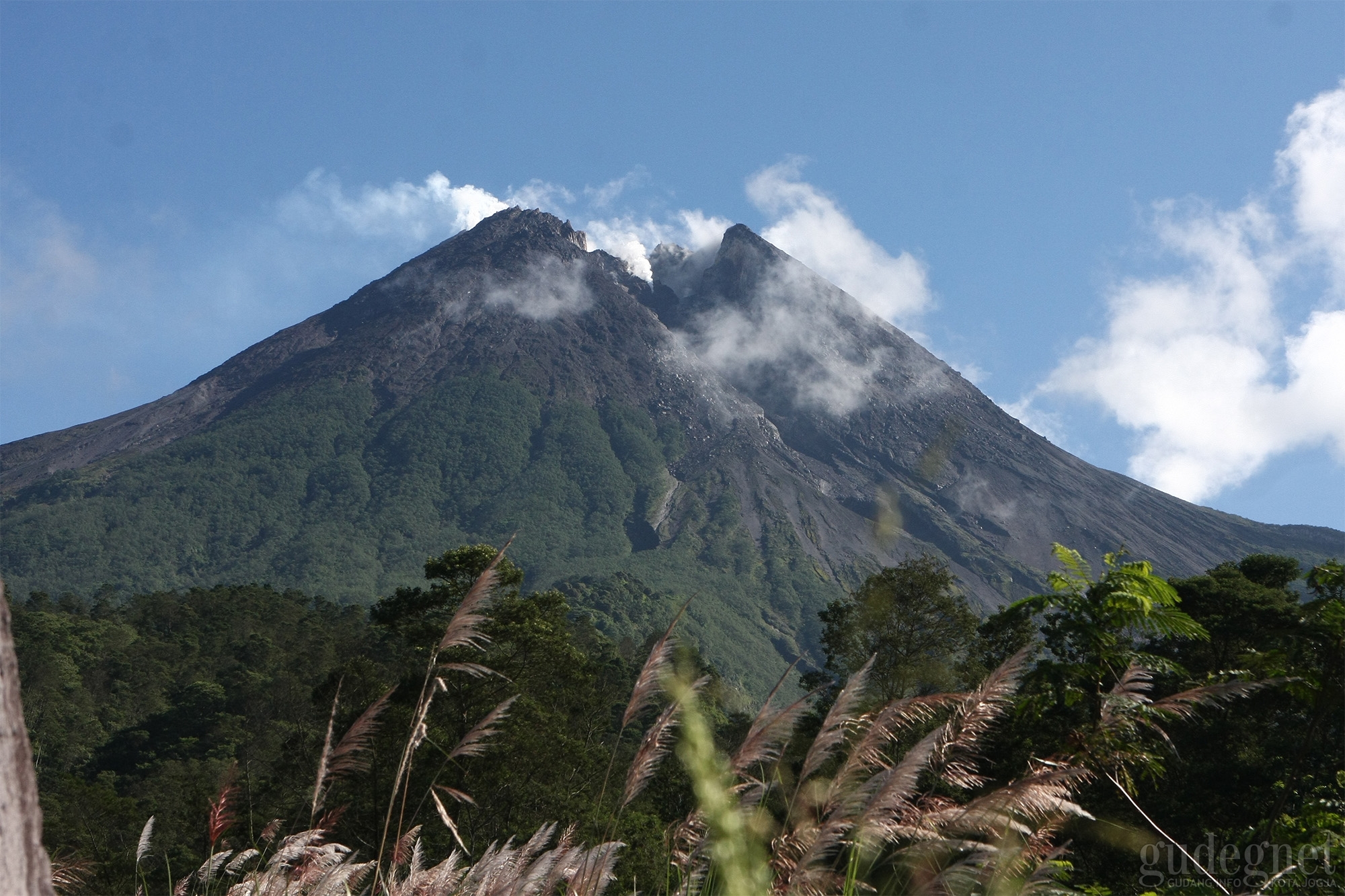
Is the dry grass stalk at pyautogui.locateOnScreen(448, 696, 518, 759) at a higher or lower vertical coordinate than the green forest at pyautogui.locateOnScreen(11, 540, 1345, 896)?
higher

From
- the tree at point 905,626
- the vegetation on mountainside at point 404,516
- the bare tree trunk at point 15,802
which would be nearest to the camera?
the bare tree trunk at point 15,802

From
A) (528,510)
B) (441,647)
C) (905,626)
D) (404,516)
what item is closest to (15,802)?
(441,647)

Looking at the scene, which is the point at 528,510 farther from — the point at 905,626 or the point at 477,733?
the point at 477,733

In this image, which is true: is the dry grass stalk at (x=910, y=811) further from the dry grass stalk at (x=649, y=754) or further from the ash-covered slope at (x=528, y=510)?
the ash-covered slope at (x=528, y=510)

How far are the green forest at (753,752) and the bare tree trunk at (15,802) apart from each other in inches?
47.5

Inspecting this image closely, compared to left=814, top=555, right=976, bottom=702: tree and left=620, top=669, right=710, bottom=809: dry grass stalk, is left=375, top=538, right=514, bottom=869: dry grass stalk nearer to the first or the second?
left=620, top=669, right=710, bottom=809: dry grass stalk

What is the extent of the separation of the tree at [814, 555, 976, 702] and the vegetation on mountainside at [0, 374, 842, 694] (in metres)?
87.6

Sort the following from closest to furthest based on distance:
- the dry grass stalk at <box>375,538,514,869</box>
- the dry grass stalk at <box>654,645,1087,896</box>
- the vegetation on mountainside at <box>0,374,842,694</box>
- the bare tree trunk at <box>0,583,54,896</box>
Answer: the bare tree trunk at <box>0,583,54,896</box> < the dry grass stalk at <box>654,645,1087,896</box> < the dry grass stalk at <box>375,538,514,869</box> < the vegetation on mountainside at <box>0,374,842,694</box>

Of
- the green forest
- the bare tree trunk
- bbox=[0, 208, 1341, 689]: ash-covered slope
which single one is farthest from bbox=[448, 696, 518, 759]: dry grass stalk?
bbox=[0, 208, 1341, 689]: ash-covered slope

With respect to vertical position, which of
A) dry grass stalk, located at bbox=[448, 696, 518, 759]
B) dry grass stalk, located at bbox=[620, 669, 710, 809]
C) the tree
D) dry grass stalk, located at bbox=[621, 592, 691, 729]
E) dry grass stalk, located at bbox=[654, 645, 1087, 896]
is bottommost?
the tree

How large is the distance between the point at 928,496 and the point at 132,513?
137 metres

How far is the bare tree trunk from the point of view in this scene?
1.00 meters

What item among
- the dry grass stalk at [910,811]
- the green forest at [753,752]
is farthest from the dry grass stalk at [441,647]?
the dry grass stalk at [910,811]

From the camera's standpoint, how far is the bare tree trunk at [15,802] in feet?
3.28
